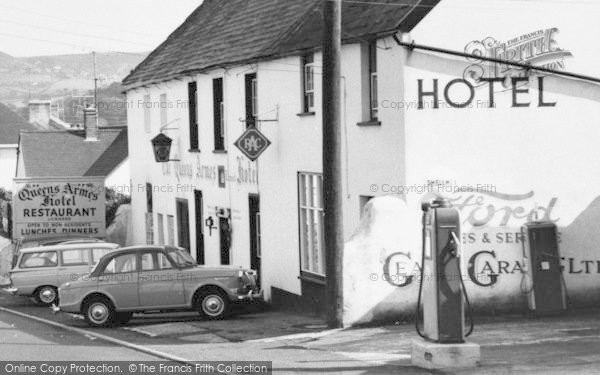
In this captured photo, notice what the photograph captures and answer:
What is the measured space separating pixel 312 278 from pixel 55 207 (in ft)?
50.1

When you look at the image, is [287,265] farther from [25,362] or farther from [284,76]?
[25,362]

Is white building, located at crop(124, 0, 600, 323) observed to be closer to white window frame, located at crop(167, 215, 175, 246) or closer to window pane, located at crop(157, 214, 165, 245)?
white window frame, located at crop(167, 215, 175, 246)

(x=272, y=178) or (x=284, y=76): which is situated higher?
(x=284, y=76)

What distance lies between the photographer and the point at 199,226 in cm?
3256

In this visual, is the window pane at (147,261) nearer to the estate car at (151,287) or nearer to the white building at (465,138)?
the estate car at (151,287)

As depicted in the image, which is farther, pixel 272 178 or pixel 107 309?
pixel 272 178

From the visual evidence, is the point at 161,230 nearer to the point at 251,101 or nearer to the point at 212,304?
the point at 251,101

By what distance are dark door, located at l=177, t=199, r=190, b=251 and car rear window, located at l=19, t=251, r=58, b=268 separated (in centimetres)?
442

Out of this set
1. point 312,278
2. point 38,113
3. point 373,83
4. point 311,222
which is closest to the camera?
point 373,83

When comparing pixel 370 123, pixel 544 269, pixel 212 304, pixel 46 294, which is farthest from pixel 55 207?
pixel 544 269

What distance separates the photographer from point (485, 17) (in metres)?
20.3

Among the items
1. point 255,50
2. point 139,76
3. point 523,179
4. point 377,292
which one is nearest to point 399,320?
point 377,292

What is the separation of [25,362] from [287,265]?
30.3 ft

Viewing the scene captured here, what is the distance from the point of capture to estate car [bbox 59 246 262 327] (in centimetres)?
2408
